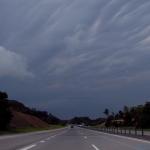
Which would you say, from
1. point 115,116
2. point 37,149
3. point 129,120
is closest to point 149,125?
point 129,120

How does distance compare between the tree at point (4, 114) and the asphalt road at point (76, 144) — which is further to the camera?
the tree at point (4, 114)

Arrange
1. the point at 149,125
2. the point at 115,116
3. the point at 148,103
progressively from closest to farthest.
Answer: the point at 149,125, the point at 148,103, the point at 115,116

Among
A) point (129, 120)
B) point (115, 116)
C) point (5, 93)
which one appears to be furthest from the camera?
point (115, 116)

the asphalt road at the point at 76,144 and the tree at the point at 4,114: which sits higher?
the tree at the point at 4,114

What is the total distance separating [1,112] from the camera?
313 ft

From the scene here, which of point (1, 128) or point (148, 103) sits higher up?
point (148, 103)

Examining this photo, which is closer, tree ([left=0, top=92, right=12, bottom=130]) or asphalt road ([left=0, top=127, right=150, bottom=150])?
asphalt road ([left=0, top=127, right=150, bottom=150])

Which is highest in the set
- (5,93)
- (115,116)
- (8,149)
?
(115,116)

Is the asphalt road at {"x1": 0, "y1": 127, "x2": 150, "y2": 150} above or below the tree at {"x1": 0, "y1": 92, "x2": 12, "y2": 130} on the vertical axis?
below

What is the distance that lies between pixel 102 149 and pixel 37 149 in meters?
3.81

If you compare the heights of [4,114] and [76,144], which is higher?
[4,114]

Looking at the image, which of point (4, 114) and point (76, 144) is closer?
point (76, 144)

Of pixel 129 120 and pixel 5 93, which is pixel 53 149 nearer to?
pixel 5 93

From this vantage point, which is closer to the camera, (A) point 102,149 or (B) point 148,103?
(A) point 102,149
